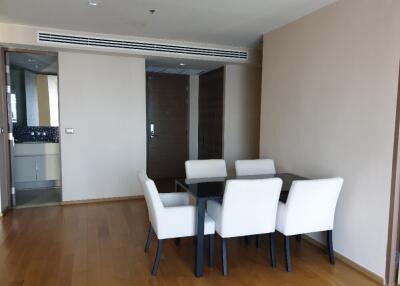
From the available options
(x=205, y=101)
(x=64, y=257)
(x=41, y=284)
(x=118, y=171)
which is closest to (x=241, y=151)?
(x=205, y=101)

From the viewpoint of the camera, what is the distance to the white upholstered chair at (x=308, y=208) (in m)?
2.49

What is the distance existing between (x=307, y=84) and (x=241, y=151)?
2332 millimetres

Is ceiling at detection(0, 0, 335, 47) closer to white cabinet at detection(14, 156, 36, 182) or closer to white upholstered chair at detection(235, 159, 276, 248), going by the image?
white upholstered chair at detection(235, 159, 276, 248)

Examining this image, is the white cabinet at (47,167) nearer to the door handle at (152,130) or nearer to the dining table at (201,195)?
the door handle at (152,130)

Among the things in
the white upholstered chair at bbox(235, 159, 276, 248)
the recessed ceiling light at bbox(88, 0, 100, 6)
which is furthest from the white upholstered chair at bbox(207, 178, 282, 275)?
the recessed ceiling light at bbox(88, 0, 100, 6)

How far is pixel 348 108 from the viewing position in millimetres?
2750

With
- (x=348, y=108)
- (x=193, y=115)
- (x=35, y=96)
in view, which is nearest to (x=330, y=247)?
(x=348, y=108)

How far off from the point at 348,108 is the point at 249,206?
1.32m

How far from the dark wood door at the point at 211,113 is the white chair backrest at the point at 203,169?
77.7 inches

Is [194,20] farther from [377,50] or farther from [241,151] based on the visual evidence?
[241,151]

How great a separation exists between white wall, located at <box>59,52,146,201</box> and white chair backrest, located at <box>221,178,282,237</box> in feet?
8.89

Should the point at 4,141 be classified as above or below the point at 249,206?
above

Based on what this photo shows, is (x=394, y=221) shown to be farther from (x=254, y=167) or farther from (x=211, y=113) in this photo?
(x=211, y=113)

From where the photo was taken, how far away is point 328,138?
2.98 m
